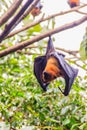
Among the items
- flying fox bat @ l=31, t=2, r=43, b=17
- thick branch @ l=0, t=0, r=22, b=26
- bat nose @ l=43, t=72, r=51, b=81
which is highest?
thick branch @ l=0, t=0, r=22, b=26

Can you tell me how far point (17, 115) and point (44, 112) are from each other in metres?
0.22

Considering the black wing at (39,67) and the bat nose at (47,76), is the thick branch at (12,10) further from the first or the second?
the black wing at (39,67)

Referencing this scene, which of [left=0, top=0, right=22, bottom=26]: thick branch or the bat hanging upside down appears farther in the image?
the bat hanging upside down

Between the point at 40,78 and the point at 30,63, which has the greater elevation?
the point at 40,78

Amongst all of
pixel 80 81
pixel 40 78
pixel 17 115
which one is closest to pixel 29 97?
pixel 17 115

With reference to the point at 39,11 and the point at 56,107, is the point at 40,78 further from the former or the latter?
the point at 56,107

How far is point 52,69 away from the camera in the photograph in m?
1.36

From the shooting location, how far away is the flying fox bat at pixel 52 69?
1.34 metres

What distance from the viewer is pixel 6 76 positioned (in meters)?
2.78

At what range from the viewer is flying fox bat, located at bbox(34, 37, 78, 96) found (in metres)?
1.34

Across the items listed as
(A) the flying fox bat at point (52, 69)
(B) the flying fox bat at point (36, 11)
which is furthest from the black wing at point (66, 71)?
(B) the flying fox bat at point (36, 11)

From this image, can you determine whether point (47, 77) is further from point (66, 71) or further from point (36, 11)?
point (36, 11)

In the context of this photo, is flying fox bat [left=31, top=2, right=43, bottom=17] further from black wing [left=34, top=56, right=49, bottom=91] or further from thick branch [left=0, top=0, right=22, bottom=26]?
thick branch [left=0, top=0, right=22, bottom=26]

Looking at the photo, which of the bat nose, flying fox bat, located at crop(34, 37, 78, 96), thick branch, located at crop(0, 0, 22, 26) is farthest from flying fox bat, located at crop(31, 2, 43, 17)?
thick branch, located at crop(0, 0, 22, 26)
